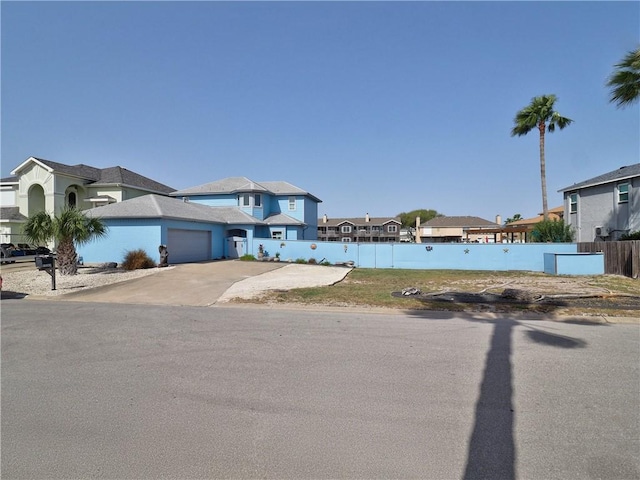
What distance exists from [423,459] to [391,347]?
10.3 ft

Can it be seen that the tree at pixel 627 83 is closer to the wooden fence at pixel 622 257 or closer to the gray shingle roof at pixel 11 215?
the wooden fence at pixel 622 257

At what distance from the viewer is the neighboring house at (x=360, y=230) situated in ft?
268

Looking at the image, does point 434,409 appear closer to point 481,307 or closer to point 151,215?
point 481,307

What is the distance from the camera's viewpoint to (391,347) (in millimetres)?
6098

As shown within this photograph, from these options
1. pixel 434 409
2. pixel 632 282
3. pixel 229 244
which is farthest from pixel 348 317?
pixel 229 244

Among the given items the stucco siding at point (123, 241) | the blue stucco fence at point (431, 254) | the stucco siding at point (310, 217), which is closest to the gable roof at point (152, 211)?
the stucco siding at point (123, 241)

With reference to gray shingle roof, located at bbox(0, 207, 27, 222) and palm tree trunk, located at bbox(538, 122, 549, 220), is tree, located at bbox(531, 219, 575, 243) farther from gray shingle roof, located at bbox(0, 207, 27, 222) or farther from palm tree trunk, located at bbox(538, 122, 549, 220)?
gray shingle roof, located at bbox(0, 207, 27, 222)

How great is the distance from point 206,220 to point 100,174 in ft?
56.3

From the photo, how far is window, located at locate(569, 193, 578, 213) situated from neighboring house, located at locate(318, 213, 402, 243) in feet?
176

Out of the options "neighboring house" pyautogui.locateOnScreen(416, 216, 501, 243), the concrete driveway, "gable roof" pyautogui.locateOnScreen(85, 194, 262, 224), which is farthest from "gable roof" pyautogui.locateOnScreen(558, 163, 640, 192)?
"neighboring house" pyautogui.locateOnScreen(416, 216, 501, 243)

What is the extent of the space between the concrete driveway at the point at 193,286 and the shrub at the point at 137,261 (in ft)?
5.32

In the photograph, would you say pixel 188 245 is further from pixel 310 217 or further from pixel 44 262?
pixel 310 217

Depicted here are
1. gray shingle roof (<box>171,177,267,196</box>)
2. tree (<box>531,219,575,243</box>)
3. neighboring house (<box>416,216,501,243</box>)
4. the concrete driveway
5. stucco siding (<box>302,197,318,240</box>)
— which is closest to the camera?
the concrete driveway

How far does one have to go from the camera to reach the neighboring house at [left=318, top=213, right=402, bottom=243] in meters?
81.8
